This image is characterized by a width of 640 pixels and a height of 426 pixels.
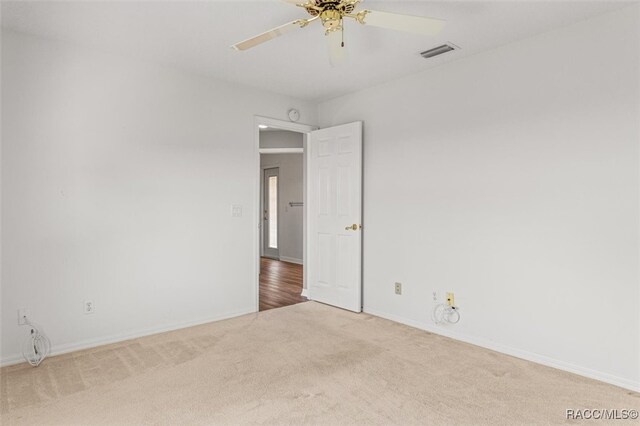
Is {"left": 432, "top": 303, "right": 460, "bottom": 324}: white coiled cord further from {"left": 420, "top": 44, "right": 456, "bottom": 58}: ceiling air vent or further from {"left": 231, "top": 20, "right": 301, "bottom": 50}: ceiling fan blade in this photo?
{"left": 231, "top": 20, "right": 301, "bottom": 50}: ceiling fan blade

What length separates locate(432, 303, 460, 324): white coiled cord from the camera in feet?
11.3

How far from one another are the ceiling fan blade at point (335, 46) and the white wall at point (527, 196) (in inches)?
57.2

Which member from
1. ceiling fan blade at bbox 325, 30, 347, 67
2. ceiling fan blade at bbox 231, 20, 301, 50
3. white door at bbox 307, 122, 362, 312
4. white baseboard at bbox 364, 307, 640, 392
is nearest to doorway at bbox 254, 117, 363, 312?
white door at bbox 307, 122, 362, 312

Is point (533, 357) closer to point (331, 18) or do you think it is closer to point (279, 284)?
point (331, 18)

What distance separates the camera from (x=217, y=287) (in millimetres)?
3994

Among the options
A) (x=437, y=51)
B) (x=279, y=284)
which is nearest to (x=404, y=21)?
(x=437, y=51)

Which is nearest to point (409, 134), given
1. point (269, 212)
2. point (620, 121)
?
point (620, 121)

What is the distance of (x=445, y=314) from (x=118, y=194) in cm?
312

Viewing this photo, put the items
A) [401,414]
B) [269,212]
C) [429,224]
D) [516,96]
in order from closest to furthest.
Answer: [401,414] < [516,96] < [429,224] < [269,212]

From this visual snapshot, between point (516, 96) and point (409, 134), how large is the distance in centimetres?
104

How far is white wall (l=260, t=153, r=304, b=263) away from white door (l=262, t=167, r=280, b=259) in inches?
5.7

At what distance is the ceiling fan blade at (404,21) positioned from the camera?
204 cm

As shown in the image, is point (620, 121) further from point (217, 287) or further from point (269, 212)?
point (269, 212)

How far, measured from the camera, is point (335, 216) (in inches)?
177
